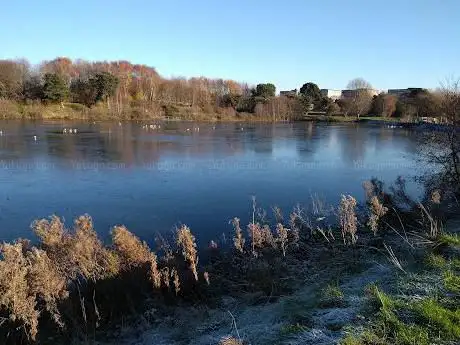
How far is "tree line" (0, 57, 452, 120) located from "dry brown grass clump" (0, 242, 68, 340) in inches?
2198

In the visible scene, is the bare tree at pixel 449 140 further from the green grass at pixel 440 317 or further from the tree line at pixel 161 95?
the tree line at pixel 161 95

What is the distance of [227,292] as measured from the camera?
7.05 m

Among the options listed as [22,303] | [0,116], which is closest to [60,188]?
[22,303]

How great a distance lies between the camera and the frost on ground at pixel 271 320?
427 centimetres

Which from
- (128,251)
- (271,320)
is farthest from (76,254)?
(271,320)

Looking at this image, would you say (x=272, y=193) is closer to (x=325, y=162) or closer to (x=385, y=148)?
(x=325, y=162)

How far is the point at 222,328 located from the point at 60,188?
10.6 metres

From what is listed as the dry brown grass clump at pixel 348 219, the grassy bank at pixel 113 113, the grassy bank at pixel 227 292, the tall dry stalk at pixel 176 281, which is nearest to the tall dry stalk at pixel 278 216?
the grassy bank at pixel 227 292

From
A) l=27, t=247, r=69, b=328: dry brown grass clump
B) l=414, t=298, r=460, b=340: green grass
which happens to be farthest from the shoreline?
l=414, t=298, r=460, b=340: green grass

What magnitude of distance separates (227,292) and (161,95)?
229ft

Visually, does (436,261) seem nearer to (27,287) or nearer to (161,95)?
(27,287)

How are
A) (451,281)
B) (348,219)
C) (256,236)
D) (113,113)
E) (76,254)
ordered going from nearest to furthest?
(451,281), (76,254), (256,236), (348,219), (113,113)

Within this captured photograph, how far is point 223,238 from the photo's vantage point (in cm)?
973

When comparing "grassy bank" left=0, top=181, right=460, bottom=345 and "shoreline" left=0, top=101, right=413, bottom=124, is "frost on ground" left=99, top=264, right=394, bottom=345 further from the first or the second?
"shoreline" left=0, top=101, right=413, bottom=124
